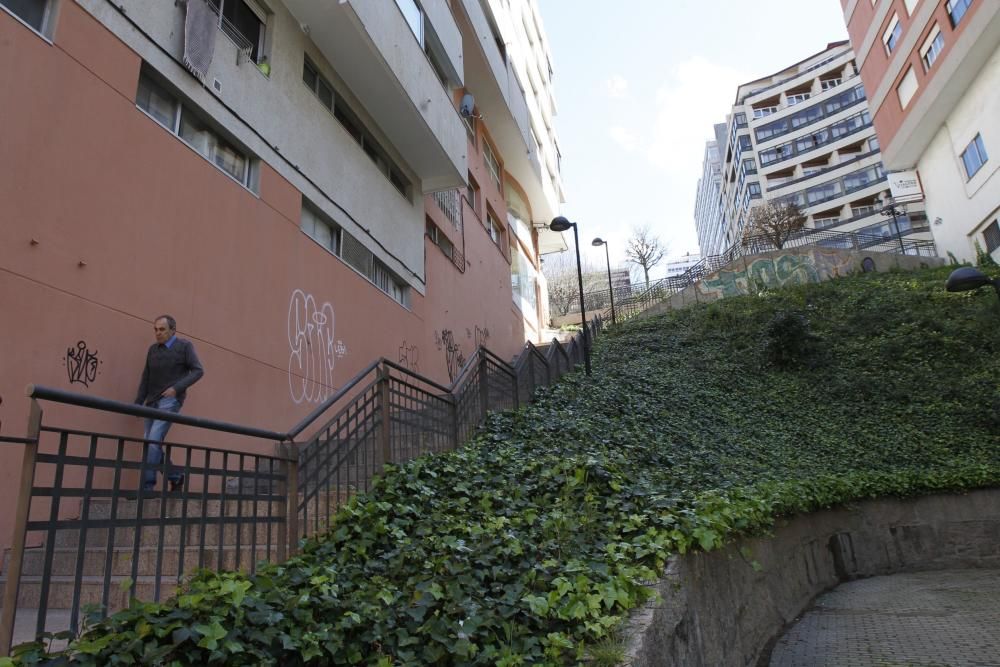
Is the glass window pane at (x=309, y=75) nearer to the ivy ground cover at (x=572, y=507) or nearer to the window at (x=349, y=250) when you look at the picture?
the window at (x=349, y=250)

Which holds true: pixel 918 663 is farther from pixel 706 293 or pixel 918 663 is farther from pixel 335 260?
pixel 706 293

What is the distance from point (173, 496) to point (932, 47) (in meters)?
28.5

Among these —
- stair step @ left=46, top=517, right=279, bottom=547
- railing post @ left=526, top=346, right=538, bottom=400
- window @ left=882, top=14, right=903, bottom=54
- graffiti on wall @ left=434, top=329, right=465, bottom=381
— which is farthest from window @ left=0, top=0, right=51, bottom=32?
window @ left=882, top=14, right=903, bottom=54

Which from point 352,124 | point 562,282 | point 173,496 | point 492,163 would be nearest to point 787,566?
point 173,496

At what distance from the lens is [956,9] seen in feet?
66.4

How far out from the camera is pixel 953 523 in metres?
10.4

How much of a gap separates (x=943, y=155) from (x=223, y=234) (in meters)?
29.1

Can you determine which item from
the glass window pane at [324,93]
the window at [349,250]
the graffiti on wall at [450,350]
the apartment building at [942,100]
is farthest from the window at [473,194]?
the apartment building at [942,100]

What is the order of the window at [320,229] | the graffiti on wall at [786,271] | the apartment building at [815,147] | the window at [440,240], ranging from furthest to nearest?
the apartment building at [815,147] < the graffiti on wall at [786,271] < the window at [440,240] < the window at [320,229]

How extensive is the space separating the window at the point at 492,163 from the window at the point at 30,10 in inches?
631

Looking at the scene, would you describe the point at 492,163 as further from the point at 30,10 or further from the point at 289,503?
the point at 289,503

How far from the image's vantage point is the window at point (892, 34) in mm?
24575

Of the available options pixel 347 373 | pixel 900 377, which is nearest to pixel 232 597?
pixel 347 373

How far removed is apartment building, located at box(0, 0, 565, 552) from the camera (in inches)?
202
